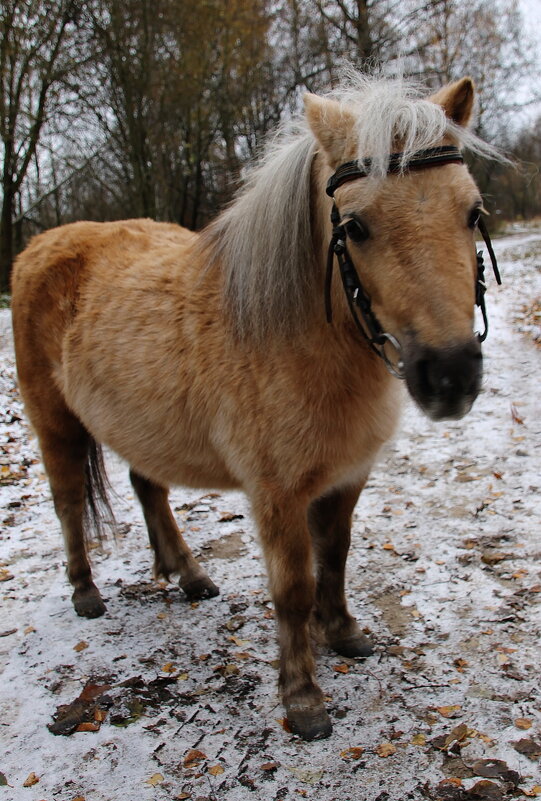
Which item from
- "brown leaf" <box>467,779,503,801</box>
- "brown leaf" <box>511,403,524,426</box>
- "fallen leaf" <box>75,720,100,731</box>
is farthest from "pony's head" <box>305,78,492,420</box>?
"brown leaf" <box>511,403,524,426</box>

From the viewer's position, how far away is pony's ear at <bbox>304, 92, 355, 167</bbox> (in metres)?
2.11

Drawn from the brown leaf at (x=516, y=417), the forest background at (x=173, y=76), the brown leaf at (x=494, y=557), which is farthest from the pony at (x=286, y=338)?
the forest background at (x=173, y=76)

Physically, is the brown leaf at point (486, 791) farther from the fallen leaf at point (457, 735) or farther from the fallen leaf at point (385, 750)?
the fallen leaf at point (385, 750)

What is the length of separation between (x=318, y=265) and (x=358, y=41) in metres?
15.6

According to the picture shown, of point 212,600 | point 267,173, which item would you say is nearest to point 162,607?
point 212,600

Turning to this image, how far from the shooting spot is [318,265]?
96.8 inches

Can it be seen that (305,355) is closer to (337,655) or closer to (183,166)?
(337,655)

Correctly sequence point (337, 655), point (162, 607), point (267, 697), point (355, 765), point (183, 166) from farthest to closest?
point (183, 166) → point (162, 607) → point (337, 655) → point (267, 697) → point (355, 765)

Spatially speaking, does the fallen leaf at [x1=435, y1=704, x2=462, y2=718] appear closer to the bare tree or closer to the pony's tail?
the pony's tail

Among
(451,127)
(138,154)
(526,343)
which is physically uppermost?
(138,154)

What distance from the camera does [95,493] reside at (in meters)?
3.96

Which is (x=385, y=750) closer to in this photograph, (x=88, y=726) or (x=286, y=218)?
(x=88, y=726)

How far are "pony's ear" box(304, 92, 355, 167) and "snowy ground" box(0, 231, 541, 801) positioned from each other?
2334 millimetres

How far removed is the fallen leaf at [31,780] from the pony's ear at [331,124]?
266cm
